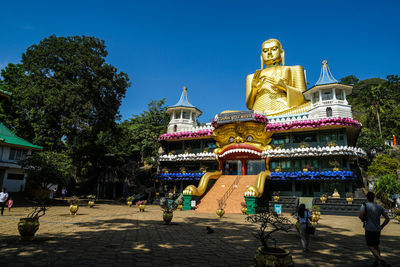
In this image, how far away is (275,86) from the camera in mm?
33844

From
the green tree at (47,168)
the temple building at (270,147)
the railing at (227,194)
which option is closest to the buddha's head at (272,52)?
the temple building at (270,147)

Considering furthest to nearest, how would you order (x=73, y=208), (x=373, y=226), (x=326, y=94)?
(x=326, y=94), (x=73, y=208), (x=373, y=226)

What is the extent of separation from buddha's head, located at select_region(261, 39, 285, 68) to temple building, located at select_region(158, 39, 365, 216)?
2.45m

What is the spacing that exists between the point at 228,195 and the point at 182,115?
14940 millimetres

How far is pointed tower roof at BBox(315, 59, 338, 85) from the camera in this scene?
2716cm

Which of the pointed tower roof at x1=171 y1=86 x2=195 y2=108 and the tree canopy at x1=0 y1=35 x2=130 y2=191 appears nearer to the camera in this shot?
the tree canopy at x1=0 y1=35 x2=130 y2=191

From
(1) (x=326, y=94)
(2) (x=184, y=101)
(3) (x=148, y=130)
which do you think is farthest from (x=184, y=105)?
(1) (x=326, y=94)

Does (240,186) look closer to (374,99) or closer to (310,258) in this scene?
(310,258)

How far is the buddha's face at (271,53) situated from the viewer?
3697cm

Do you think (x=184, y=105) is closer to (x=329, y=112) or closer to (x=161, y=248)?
(x=329, y=112)

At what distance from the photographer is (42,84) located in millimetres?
28094

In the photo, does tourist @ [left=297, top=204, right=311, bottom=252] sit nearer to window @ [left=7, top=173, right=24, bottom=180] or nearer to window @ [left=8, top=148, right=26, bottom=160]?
window @ [left=8, top=148, right=26, bottom=160]

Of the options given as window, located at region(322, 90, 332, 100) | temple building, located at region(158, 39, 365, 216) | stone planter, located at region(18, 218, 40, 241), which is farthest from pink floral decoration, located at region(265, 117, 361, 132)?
stone planter, located at region(18, 218, 40, 241)

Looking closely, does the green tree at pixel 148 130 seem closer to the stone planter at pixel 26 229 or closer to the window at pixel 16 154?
the window at pixel 16 154
